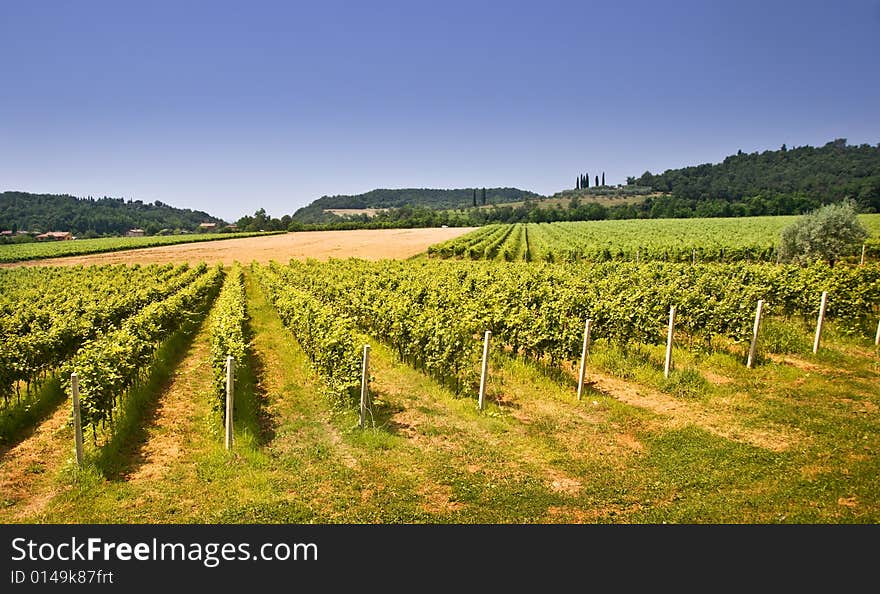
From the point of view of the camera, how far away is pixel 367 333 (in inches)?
748

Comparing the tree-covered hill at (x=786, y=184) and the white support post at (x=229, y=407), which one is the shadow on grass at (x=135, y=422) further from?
the tree-covered hill at (x=786, y=184)

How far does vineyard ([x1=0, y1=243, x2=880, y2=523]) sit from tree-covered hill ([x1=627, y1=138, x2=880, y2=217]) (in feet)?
333

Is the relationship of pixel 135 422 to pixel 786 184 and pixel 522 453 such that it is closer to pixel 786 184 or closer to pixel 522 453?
pixel 522 453

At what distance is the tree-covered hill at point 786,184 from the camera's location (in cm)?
11362

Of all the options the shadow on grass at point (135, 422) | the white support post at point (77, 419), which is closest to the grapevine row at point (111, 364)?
the shadow on grass at point (135, 422)

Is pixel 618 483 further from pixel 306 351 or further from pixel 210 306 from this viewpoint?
pixel 210 306

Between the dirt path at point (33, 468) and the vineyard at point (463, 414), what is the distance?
0.13 ft

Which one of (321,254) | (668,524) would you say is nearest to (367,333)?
(668,524)

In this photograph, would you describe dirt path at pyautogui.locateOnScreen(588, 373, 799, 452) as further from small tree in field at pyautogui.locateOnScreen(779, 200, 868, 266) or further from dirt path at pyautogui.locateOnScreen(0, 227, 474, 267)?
dirt path at pyautogui.locateOnScreen(0, 227, 474, 267)

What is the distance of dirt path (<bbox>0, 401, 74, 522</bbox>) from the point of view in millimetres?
7188

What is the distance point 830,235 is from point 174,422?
41.7 metres

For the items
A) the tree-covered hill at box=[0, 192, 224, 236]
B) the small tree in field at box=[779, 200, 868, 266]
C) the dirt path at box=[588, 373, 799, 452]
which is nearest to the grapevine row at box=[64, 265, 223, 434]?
the dirt path at box=[588, 373, 799, 452]

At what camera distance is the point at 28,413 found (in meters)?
10.5

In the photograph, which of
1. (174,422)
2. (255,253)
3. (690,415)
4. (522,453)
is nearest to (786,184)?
(255,253)
